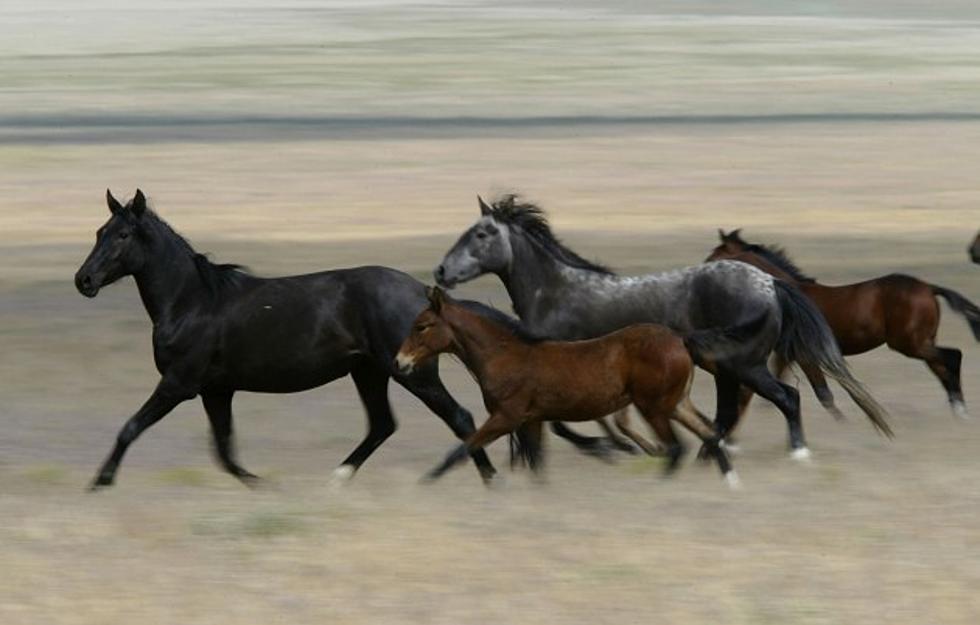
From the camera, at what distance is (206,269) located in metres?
11.6

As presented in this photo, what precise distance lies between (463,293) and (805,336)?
7784mm

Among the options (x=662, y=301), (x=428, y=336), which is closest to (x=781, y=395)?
(x=662, y=301)

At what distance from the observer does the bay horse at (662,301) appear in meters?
12.1

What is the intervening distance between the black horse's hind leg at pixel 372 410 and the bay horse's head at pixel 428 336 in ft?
3.02

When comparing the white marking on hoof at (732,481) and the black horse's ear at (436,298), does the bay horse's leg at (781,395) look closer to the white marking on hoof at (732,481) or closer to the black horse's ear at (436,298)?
the white marking on hoof at (732,481)

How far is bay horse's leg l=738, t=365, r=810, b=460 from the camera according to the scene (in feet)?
39.9

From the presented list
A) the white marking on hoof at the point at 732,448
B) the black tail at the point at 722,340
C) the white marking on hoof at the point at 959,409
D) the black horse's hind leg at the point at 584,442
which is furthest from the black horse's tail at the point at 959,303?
the black horse's hind leg at the point at 584,442

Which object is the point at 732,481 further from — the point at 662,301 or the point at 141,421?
the point at 141,421

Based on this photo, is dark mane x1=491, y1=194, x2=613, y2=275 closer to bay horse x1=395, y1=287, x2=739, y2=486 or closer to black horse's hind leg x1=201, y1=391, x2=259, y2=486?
bay horse x1=395, y1=287, x2=739, y2=486

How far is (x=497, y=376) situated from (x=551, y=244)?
1.64 m

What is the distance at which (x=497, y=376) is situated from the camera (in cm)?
1081

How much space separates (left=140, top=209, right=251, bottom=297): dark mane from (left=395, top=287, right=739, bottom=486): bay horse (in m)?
1.23

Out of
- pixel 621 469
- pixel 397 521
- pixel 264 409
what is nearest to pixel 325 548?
pixel 397 521

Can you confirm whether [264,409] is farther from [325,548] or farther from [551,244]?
[325,548]
